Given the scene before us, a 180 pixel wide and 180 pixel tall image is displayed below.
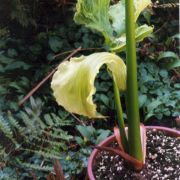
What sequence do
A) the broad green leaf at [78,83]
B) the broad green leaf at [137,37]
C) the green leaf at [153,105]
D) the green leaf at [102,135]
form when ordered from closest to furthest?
the broad green leaf at [78,83] < the broad green leaf at [137,37] < the green leaf at [102,135] < the green leaf at [153,105]

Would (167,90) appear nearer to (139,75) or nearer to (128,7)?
(139,75)

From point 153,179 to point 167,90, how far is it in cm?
55

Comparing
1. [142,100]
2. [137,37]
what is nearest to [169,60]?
[142,100]

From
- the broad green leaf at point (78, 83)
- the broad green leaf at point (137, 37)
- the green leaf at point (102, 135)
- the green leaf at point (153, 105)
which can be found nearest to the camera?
the broad green leaf at point (78, 83)

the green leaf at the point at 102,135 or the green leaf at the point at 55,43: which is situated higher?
the green leaf at the point at 55,43

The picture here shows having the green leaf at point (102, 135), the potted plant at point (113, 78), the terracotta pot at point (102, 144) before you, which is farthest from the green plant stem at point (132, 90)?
the green leaf at point (102, 135)

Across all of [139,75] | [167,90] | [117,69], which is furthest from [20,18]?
[117,69]

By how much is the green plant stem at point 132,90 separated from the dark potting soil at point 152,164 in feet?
0.15

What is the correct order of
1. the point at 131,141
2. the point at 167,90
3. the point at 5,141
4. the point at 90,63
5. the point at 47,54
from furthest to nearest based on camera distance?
the point at 47,54
the point at 167,90
the point at 5,141
the point at 131,141
the point at 90,63

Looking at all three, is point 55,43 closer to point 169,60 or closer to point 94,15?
point 169,60

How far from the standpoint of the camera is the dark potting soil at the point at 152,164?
3.60ft

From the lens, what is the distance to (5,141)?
135 cm

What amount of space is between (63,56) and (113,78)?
658 millimetres

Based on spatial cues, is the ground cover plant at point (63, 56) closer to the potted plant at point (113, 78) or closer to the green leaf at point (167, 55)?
the green leaf at point (167, 55)
